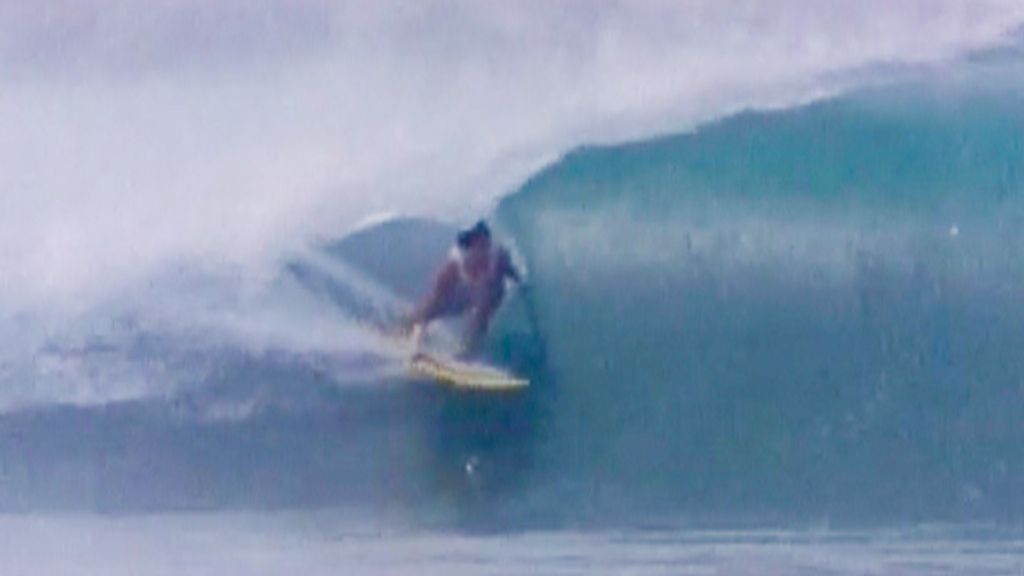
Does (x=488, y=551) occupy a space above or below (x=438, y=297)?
below

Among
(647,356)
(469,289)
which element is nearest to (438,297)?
(469,289)

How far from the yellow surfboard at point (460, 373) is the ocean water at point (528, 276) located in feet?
0.04

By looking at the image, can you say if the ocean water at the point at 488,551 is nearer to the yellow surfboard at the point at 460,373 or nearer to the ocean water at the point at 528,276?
the ocean water at the point at 528,276

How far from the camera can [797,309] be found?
1.72 metres

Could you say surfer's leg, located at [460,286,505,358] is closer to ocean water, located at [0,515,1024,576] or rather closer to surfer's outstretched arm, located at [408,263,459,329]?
surfer's outstretched arm, located at [408,263,459,329]

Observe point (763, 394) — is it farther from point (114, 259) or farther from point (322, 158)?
point (114, 259)

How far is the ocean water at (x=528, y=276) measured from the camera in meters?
1.71

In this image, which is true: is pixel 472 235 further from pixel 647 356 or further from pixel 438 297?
pixel 647 356

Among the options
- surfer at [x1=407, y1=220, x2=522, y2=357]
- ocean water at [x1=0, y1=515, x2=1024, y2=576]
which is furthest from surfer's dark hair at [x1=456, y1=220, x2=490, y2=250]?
ocean water at [x1=0, y1=515, x2=1024, y2=576]

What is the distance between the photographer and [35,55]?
1756mm

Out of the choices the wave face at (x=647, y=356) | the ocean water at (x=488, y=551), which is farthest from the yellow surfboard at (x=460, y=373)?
the ocean water at (x=488, y=551)

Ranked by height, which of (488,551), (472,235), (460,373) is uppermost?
(472,235)

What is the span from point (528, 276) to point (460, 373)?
94 mm

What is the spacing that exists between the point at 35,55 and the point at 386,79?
0.28 meters
